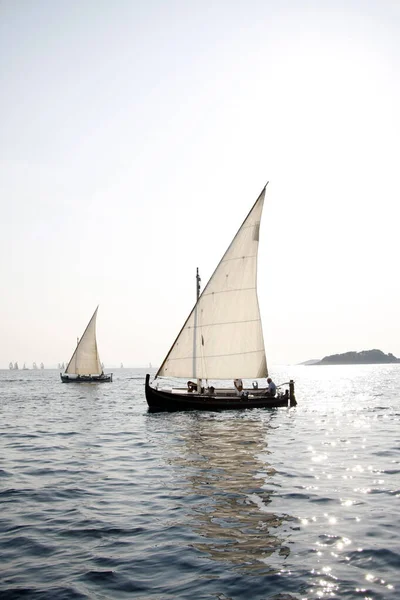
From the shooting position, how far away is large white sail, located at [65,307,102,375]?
274ft

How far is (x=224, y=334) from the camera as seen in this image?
3741 centimetres

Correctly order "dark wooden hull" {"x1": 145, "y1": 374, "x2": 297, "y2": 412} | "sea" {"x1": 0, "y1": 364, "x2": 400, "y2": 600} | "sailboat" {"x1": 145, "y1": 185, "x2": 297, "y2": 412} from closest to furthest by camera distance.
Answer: "sea" {"x1": 0, "y1": 364, "x2": 400, "y2": 600} < "sailboat" {"x1": 145, "y1": 185, "x2": 297, "y2": 412} < "dark wooden hull" {"x1": 145, "y1": 374, "x2": 297, "y2": 412}

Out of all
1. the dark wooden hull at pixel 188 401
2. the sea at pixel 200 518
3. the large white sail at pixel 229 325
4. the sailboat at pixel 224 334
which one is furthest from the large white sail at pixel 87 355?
the sea at pixel 200 518

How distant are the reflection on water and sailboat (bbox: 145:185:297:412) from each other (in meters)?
10.5

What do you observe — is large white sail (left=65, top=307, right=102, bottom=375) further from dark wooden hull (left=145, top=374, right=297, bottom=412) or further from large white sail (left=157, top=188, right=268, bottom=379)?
large white sail (left=157, top=188, right=268, bottom=379)

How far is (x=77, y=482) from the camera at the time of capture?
16.0m

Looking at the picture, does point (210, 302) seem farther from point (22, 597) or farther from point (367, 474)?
point (22, 597)

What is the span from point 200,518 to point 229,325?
2548cm

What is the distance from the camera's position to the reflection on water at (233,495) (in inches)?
395

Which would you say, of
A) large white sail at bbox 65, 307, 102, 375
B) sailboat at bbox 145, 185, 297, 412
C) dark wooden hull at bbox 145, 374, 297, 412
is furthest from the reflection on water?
→ large white sail at bbox 65, 307, 102, 375

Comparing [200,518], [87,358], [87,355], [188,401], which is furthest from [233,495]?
[87,358]

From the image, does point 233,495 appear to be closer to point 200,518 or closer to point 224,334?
point 200,518

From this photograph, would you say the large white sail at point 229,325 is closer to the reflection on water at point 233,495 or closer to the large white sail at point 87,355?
the reflection on water at point 233,495

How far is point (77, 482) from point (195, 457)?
18.3 ft
